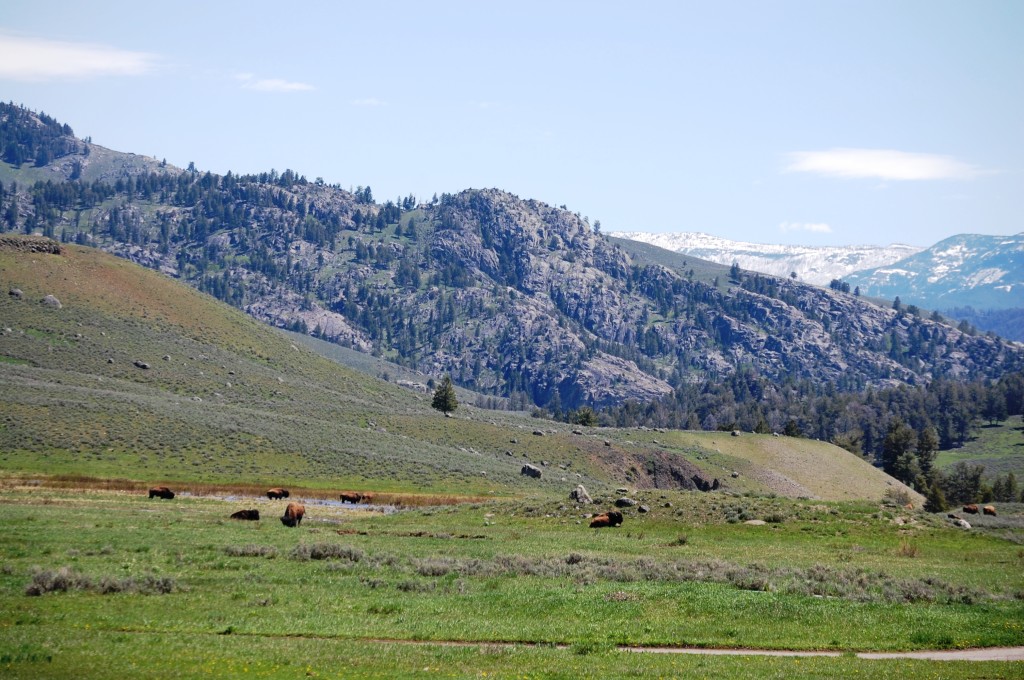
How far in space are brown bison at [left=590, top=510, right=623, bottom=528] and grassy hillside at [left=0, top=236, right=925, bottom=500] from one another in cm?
4557

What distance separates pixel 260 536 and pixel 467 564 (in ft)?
38.9

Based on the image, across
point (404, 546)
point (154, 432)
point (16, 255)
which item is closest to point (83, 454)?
point (154, 432)

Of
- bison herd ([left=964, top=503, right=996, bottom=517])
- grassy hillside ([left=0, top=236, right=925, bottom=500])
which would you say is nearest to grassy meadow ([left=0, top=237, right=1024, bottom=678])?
grassy hillside ([left=0, top=236, right=925, bottom=500])

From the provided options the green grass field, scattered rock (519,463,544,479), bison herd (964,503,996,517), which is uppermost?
the green grass field

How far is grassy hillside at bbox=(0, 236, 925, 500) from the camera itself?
95.6 m

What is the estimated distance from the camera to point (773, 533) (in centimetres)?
5119

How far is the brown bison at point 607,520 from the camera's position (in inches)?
2126

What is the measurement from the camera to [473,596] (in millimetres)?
31266

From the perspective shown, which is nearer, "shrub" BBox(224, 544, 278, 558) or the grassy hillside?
"shrub" BBox(224, 544, 278, 558)

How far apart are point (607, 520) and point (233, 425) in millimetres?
68426

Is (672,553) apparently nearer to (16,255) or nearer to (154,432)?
(154,432)

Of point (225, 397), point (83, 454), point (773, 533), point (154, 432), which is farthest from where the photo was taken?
point (225, 397)

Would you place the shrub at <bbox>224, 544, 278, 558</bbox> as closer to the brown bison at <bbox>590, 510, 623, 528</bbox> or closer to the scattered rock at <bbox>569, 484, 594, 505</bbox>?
→ the brown bison at <bbox>590, 510, 623, 528</bbox>

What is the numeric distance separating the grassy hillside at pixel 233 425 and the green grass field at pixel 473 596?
46616 mm
